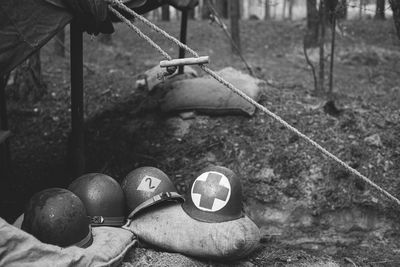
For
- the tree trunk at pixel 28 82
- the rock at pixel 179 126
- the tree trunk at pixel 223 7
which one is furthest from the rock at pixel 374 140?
the tree trunk at pixel 223 7

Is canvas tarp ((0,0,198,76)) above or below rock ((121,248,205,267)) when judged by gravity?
above

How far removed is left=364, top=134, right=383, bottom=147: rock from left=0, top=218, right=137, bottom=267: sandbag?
3129 mm

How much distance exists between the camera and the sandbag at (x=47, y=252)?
3154 millimetres

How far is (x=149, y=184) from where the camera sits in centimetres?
425

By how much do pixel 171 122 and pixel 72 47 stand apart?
1809mm

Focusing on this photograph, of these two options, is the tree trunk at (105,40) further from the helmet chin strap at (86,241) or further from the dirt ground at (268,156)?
the helmet chin strap at (86,241)

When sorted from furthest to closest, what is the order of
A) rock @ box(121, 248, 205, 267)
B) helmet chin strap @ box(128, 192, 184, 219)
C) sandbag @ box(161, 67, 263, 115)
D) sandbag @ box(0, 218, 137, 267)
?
sandbag @ box(161, 67, 263, 115), helmet chin strap @ box(128, 192, 184, 219), rock @ box(121, 248, 205, 267), sandbag @ box(0, 218, 137, 267)

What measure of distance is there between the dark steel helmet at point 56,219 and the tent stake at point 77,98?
1.20 metres

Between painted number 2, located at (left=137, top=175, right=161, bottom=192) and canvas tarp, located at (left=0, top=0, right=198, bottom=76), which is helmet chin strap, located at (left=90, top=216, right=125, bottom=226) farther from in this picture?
canvas tarp, located at (left=0, top=0, right=198, bottom=76)

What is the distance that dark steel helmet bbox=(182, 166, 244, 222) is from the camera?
4.04m

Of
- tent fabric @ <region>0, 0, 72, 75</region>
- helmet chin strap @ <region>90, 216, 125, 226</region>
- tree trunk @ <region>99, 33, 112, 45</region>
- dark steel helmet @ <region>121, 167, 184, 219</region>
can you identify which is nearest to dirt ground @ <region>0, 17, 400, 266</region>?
helmet chin strap @ <region>90, 216, 125, 226</region>

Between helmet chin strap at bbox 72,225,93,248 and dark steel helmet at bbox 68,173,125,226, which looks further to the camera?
dark steel helmet at bbox 68,173,125,226

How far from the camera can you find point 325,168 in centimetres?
530

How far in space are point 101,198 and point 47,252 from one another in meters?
0.78
